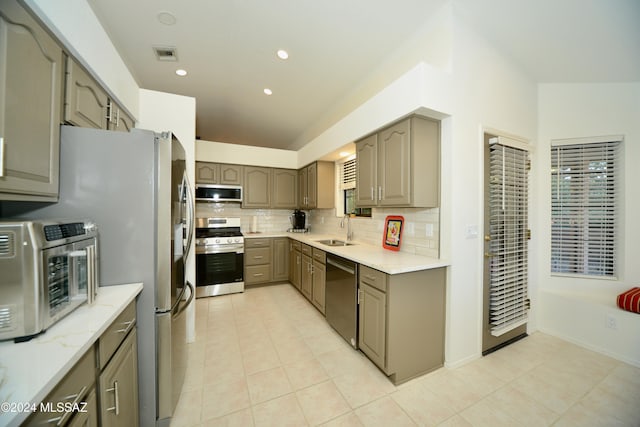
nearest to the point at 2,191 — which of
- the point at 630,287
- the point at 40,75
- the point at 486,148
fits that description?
the point at 40,75

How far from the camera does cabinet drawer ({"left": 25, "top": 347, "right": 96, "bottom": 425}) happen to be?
0.61 metres

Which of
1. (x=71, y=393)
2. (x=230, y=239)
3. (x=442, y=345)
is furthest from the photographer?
(x=230, y=239)

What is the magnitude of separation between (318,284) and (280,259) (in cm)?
141

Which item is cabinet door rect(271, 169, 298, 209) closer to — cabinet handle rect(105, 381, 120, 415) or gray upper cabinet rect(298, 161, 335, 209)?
gray upper cabinet rect(298, 161, 335, 209)

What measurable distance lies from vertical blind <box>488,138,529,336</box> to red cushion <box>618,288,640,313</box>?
67 cm

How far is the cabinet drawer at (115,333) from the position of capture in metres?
0.92

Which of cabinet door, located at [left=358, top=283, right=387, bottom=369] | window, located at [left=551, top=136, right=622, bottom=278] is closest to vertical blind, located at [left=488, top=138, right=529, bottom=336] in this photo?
window, located at [left=551, top=136, right=622, bottom=278]

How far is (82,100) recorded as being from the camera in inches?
55.3

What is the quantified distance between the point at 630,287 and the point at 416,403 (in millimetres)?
2625

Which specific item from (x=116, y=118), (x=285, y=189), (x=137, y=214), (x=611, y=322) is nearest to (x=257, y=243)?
(x=285, y=189)

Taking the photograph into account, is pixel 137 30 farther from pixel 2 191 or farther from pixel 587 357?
pixel 587 357

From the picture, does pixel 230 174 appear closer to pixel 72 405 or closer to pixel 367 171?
pixel 367 171

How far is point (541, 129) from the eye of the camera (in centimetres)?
263

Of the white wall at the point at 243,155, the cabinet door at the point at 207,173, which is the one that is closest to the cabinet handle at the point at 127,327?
the cabinet door at the point at 207,173
